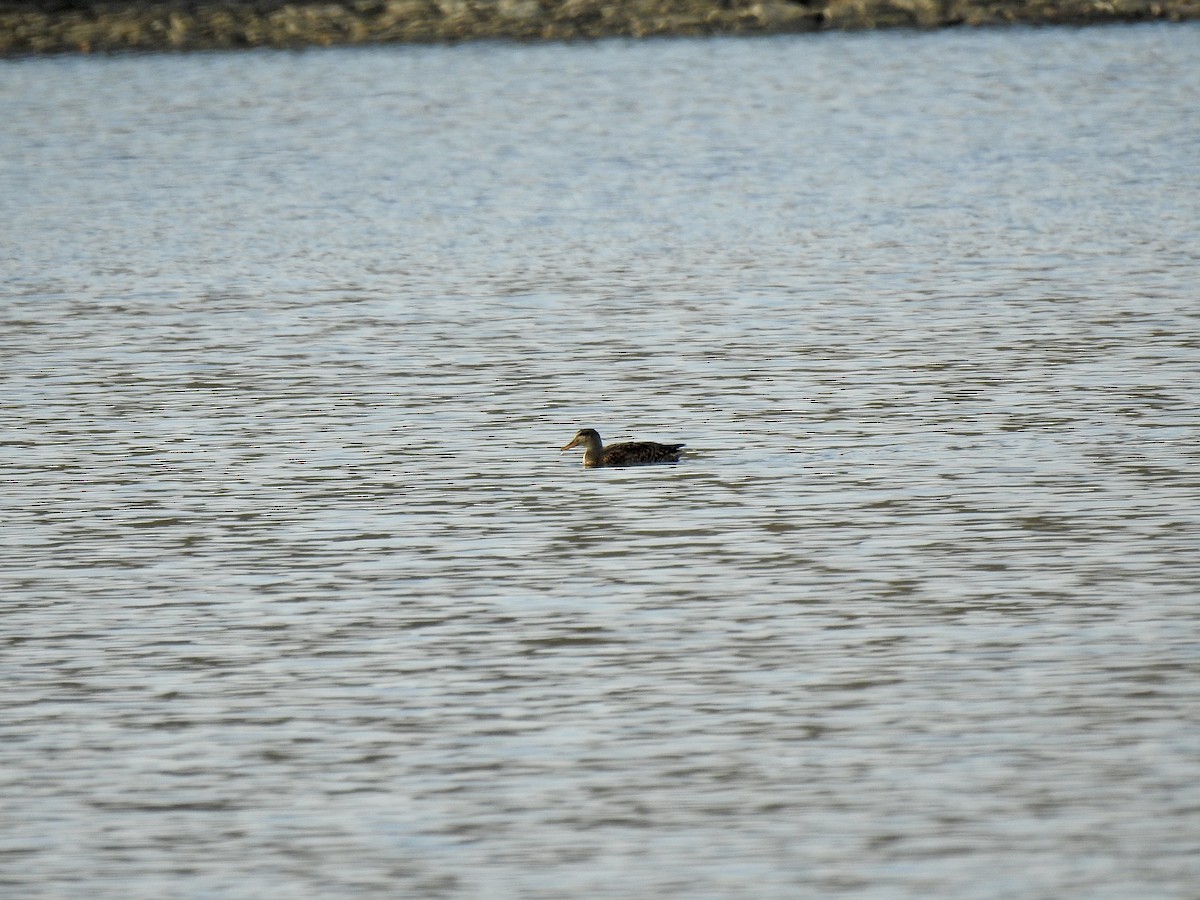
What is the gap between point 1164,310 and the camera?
72.3 ft

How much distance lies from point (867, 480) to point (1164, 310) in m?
7.66

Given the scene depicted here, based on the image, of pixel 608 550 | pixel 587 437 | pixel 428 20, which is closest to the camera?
pixel 608 550

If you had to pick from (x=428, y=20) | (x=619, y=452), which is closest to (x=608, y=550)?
(x=619, y=452)

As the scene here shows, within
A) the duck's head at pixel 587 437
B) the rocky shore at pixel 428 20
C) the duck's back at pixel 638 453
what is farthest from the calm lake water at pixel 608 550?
the rocky shore at pixel 428 20

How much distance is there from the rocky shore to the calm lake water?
2653cm

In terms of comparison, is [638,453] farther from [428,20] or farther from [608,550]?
[428,20]

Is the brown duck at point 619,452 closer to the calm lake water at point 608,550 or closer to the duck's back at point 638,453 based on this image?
the duck's back at point 638,453

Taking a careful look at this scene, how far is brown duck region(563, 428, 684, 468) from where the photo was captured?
52.7 feet

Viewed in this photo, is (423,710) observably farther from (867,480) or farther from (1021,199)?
(1021,199)

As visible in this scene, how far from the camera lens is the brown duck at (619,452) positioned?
52.7 ft

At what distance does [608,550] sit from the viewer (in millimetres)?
13930

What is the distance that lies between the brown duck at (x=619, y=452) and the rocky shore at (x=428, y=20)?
44.2 m

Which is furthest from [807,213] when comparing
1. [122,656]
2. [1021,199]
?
[122,656]

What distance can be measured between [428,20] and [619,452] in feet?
148
